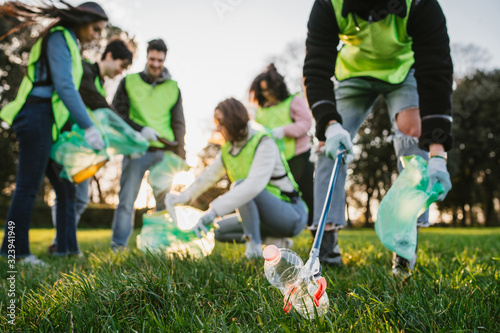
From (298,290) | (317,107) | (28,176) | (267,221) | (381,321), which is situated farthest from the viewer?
(267,221)

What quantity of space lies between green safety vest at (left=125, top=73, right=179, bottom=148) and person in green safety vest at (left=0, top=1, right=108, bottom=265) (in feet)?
2.93

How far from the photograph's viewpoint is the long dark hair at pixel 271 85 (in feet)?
13.7

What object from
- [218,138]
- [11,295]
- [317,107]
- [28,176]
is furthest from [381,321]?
[28,176]

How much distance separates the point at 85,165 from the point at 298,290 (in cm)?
234

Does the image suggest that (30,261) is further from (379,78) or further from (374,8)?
(374,8)

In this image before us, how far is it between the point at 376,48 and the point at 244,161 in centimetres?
132

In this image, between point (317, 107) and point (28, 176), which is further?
point (28, 176)

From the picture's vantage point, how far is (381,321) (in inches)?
49.1

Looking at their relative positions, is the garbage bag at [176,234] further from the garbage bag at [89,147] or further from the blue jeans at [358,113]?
the blue jeans at [358,113]

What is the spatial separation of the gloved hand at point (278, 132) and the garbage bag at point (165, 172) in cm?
90

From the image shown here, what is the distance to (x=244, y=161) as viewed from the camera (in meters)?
3.15

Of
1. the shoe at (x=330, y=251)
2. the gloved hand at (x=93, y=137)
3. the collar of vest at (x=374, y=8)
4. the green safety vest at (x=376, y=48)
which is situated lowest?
the shoe at (x=330, y=251)

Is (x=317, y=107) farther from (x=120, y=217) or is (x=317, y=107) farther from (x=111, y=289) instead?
(x=120, y=217)

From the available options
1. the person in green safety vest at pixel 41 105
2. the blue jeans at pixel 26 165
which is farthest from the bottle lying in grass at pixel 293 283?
the blue jeans at pixel 26 165
